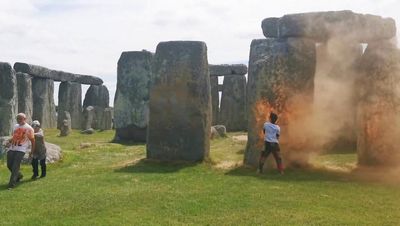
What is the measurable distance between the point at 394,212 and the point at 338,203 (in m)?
1.12

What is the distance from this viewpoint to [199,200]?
11.4 metres

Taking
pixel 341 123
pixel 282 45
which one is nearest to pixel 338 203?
pixel 282 45

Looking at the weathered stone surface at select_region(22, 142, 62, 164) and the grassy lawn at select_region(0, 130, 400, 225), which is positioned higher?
the weathered stone surface at select_region(22, 142, 62, 164)

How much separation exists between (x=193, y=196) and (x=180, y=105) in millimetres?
5806

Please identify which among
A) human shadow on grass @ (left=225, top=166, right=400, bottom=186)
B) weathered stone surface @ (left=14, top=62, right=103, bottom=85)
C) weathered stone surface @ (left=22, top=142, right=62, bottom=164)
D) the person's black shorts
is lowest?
human shadow on grass @ (left=225, top=166, right=400, bottom=186)

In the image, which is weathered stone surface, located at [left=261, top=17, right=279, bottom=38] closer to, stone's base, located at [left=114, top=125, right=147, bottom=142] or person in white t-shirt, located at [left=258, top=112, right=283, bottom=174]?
person in white t-shirt, located at [left=258, top=112, right=283, bottom=174]

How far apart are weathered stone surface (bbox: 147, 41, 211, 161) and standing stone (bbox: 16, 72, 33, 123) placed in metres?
10.1

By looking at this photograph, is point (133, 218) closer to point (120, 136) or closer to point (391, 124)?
point (391, 124)

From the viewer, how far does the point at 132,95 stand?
86.6 ft

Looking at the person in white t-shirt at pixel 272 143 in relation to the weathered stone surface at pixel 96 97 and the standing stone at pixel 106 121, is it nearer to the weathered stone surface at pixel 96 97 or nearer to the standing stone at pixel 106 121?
the standing stone at pixel 106 121

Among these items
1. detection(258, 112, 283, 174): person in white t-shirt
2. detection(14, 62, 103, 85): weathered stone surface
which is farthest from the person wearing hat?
detection(14, 62, 103, 85): weathered stone surface

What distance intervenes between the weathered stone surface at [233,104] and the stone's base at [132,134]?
853 centimetres

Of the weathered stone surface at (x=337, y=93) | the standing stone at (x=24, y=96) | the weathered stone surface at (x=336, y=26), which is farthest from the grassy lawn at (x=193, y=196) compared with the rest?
the standing stone at (x=24, y=96)

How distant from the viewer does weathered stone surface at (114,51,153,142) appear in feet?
85.1
